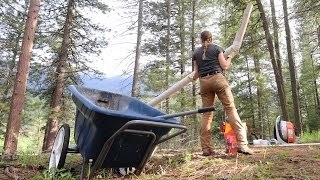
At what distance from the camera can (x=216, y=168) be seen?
4785 mm

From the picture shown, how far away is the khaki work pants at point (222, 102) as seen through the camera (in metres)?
5.69

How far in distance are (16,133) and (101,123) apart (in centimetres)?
582

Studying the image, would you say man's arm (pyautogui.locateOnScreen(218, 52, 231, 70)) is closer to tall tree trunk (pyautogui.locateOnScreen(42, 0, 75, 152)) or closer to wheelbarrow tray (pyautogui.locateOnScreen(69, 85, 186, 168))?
wheelbarrow tray (pyautogui.locateOnScreen(69, 85, 186, 168))

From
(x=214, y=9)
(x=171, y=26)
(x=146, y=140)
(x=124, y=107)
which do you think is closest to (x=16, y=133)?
(x=124, y=107)

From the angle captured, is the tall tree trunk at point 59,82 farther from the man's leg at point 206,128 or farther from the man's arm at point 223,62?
the man's arm at point 223,62

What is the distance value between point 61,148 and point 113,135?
5.00ft

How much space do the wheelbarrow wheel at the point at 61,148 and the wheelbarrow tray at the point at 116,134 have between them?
199mm

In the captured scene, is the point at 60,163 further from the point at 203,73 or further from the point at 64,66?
the point at 64,66

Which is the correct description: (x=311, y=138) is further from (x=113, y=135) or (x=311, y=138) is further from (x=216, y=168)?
(x=113, y=135)

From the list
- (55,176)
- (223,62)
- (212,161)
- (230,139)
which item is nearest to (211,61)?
(223,62)

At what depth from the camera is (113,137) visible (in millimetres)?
4148

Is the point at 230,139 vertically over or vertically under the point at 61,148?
over

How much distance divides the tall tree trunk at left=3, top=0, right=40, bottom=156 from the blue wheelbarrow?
4151 millimetres

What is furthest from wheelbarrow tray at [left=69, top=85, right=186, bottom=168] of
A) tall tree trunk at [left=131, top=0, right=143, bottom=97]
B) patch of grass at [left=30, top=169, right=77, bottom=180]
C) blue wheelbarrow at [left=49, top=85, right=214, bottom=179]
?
tall tree trunk at [left=131, top=0, right=143, bottom=97]
